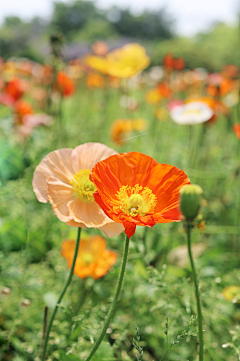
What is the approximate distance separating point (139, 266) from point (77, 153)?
330mm

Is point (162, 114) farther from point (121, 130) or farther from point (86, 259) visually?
point (86, 259)

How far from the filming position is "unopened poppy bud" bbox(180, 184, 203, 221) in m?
0.25

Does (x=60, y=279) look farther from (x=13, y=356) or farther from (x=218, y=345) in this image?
(x=218, y=345)

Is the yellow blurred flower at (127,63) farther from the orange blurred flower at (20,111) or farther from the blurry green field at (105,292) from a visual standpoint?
the orange blurred flower at (20,111)

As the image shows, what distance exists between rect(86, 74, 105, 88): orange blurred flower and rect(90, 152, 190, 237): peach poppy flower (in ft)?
5.29

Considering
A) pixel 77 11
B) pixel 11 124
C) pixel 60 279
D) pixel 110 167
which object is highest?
pixel 77 11

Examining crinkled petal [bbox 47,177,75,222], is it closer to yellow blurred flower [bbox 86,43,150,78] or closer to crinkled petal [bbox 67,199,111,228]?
crinkled petal [bbox 67,199,111,228]

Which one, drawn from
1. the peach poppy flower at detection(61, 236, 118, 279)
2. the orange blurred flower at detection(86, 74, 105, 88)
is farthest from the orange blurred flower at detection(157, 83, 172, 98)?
the peach poppy flower at detection(61, 236, 118, 279)

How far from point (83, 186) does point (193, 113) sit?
0.62m

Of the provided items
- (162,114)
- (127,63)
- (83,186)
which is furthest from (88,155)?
(162,114)

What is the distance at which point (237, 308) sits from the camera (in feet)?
2.35

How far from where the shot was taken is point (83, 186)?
1.18ft

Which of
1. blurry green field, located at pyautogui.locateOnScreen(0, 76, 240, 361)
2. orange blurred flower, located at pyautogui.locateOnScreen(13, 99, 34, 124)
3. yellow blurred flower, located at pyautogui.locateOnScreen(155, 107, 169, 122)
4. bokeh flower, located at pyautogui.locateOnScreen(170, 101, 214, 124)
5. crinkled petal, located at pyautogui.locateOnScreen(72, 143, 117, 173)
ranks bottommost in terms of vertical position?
blurry green field, located at pyautogui.locateOnScreen(0, 76, 240, 361)

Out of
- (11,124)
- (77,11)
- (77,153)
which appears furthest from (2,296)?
(77,11)
